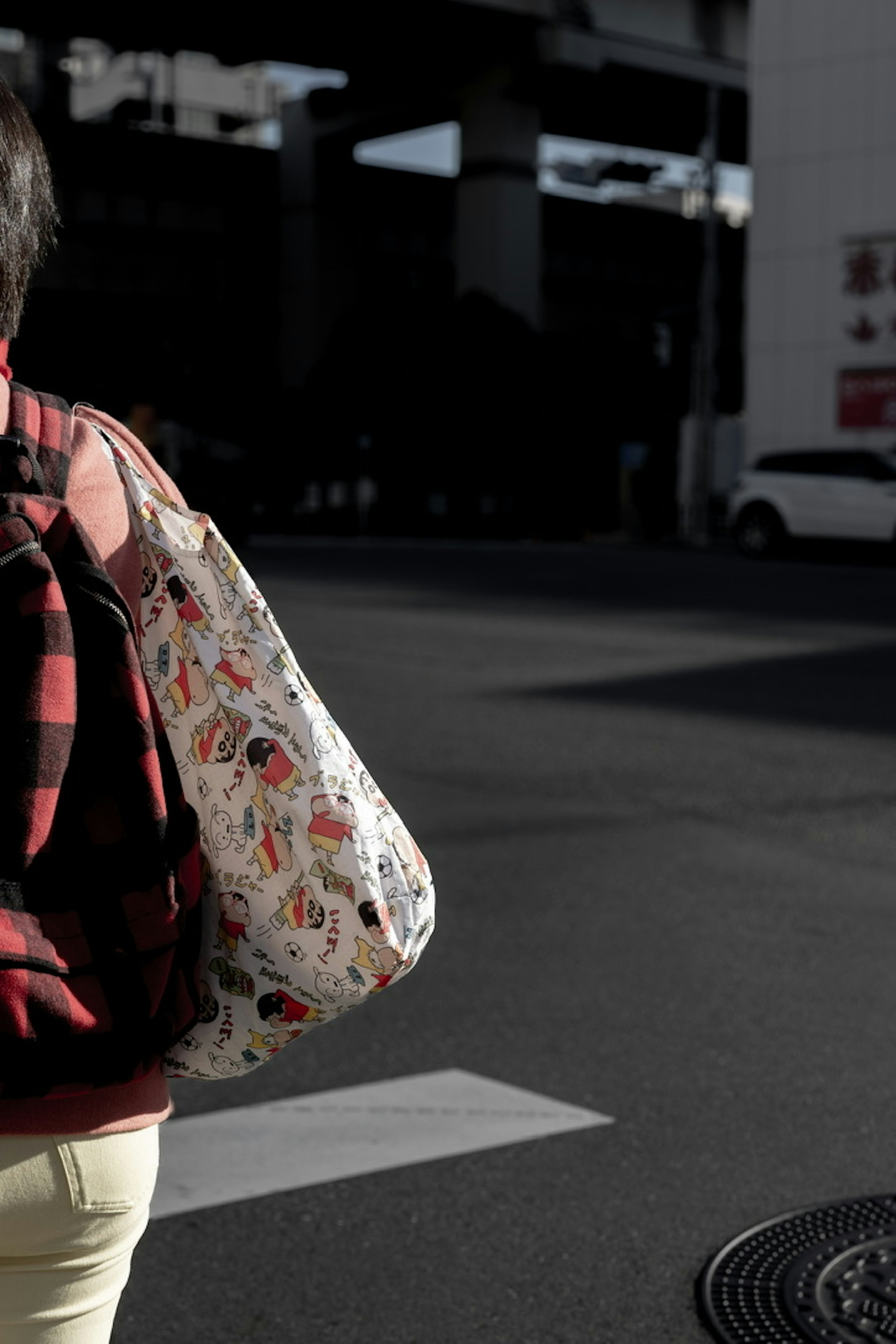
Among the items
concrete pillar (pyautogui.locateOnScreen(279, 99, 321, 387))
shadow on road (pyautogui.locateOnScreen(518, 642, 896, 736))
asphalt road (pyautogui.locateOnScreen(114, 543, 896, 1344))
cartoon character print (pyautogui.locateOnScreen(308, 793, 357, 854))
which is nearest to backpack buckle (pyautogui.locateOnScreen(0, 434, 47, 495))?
cartoon character print (pyautogui.locateOnScreen(308, 793, 357, 854))

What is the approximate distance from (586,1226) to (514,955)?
1.88 meters

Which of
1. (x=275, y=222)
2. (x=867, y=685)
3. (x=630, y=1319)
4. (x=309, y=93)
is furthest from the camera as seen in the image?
(x=275, y=222)

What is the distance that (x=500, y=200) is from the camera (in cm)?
5019

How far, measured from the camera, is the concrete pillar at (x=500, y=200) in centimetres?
4991

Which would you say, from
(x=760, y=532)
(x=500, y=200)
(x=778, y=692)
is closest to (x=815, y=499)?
(x=760, y=532)

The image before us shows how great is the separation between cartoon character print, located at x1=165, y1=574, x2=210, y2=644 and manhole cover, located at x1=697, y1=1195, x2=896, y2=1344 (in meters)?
1.75

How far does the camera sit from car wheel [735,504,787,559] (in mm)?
28328

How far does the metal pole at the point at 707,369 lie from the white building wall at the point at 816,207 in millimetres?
1350

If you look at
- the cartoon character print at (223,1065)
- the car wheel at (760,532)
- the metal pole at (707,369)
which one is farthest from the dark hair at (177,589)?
the metal pole at (707,369)

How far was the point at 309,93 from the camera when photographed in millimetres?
Result: 55438

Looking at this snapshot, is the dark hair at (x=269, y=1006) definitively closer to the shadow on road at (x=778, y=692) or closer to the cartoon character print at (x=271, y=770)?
the cartoon character print at (x=271, y=770)

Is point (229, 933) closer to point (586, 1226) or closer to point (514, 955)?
point (586, 1226)

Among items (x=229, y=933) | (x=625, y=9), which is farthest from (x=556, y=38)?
(x=229, y=933)

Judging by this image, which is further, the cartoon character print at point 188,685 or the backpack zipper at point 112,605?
the cartoon character print at point 188,685
